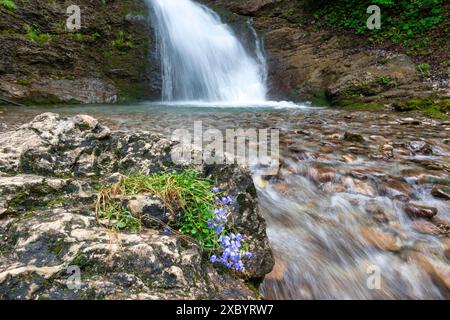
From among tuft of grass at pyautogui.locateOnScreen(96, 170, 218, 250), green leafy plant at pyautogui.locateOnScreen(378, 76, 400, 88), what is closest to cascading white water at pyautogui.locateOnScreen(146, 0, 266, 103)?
green leafy plant at pyautogui.locateOnScreen(378, 76, 400, 88)

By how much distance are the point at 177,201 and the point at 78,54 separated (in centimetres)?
1121

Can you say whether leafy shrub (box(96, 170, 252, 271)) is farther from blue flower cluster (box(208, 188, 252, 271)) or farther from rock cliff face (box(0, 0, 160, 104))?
rock cliff face (box(0, 0, 160, 104))

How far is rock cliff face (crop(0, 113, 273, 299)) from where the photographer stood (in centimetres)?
127

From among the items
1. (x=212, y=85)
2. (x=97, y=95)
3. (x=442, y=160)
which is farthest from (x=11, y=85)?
(x=442, y=160)

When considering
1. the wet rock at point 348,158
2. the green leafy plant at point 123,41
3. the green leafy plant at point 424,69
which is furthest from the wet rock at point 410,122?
the green leafy plant at point 123,41

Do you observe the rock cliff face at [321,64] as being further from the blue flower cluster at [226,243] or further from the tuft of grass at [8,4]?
the blue flower cluster at [226,243]

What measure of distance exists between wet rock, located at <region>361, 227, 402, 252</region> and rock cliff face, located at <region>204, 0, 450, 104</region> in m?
7.71

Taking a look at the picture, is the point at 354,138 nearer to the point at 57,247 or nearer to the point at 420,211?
the point at 420,211

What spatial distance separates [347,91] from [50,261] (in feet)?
34.8

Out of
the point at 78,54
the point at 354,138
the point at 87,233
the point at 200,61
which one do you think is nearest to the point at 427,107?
the point at 354,138

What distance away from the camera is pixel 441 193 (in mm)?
3152

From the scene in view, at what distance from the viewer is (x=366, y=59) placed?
11086 millimetres

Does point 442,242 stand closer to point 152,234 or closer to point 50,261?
point 152,234
